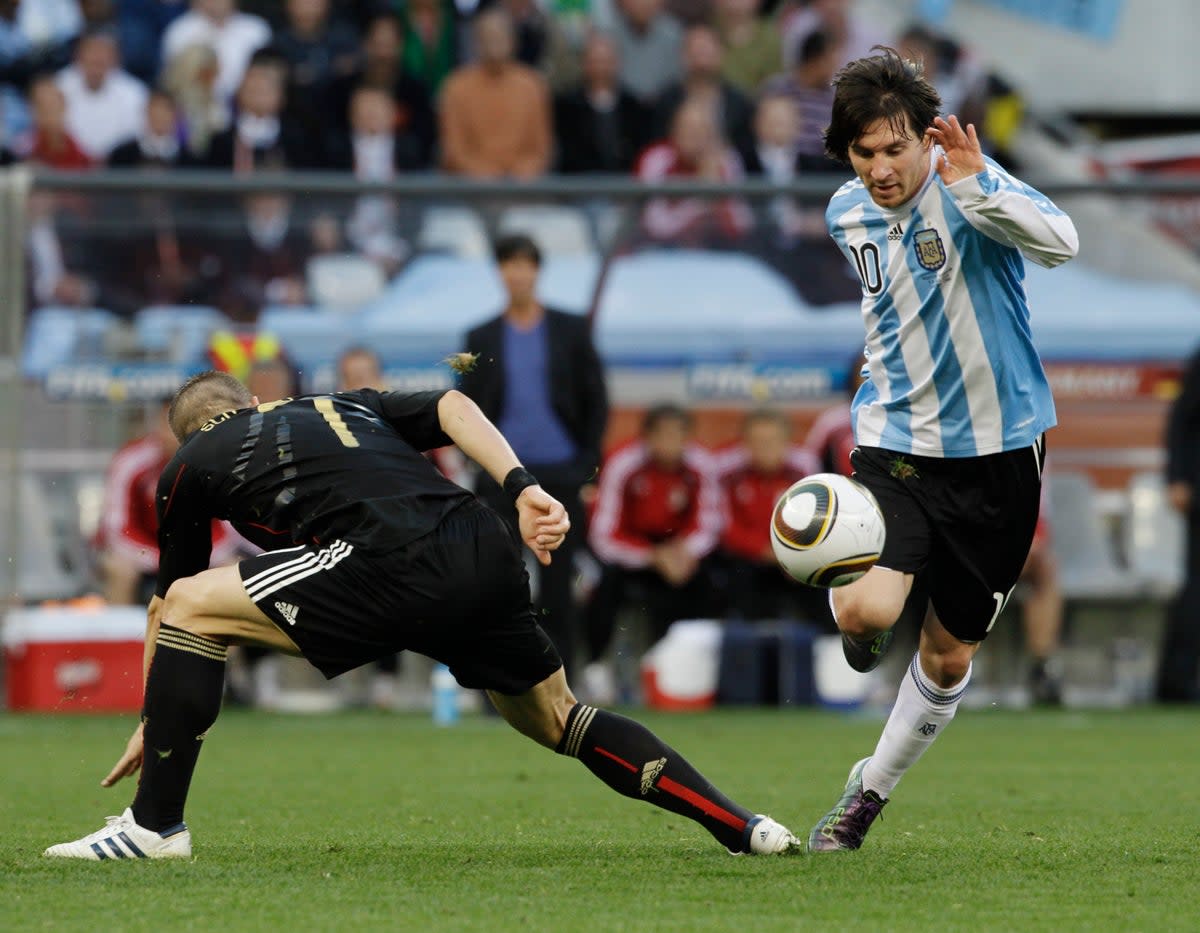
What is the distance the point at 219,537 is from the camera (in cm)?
1184

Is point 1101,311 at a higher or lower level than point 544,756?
higher

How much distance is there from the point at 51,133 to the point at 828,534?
10321mm

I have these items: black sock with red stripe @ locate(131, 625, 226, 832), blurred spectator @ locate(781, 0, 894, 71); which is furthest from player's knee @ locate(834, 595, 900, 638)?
blurred spectator @ locate(781, 0, 894, 71)

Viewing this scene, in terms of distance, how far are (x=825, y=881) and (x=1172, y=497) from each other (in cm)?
746

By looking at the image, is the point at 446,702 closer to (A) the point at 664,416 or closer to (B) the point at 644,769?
(A) the point at 664,416

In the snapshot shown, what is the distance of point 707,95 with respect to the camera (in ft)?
50.1

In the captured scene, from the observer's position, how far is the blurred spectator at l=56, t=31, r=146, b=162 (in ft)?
49.5

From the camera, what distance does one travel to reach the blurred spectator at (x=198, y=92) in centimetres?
1508

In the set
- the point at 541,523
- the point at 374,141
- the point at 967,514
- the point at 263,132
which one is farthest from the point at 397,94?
the point at 541,523

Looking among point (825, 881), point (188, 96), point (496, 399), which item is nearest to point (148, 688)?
point (825, 881)

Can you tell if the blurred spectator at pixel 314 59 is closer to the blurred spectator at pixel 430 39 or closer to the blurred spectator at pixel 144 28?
the blurred spectator at pixel 430 39

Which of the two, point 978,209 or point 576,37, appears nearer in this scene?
point 978,209

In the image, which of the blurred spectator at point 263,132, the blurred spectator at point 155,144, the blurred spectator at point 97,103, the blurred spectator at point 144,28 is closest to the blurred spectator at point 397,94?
the blurred spectator at point 263,132

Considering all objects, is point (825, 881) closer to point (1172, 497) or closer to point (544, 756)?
point (544, 756)
